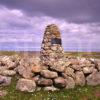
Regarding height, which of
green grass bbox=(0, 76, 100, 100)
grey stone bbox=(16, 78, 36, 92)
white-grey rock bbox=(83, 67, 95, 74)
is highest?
white-grey rock bbox=(83, 67, 95, 74)

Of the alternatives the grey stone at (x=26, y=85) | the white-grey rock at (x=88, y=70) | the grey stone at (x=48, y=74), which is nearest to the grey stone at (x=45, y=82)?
the grey stone at (x=48, y=74)

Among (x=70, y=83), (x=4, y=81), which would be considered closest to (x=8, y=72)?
(x=4, y=81)

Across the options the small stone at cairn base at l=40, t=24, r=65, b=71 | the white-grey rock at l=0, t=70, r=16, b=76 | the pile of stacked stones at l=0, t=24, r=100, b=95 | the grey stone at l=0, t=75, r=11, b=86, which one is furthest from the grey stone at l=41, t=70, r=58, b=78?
the small stone at cairn base at l=40, t=24, r=65, b=71

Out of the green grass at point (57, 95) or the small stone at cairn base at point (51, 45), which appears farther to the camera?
the small stone at cairn base at point (51, 45)

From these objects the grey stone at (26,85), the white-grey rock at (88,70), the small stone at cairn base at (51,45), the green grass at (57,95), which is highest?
the small stone at cairn base at (51,45)

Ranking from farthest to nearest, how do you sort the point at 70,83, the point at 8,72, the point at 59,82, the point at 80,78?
the point at 8,72 → the point at 80,78 → the point at 70,83 → the point at 59,82

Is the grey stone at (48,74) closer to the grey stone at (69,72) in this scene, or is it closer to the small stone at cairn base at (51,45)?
the grey stone at (69,72)

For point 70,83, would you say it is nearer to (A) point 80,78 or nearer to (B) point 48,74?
(A) point 80,78

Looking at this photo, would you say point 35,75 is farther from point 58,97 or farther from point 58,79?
point 58,97

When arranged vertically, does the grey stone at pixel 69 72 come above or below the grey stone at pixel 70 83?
above

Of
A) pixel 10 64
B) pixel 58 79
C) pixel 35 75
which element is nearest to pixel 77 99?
pixel 58 79

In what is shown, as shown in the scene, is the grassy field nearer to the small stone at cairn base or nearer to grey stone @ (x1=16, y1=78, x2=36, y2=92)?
grey stone @ (x1=16, y1=78, x2=36, y2=92)

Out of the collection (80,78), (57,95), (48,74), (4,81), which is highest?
(48,74)

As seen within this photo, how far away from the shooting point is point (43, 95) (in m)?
28.0
